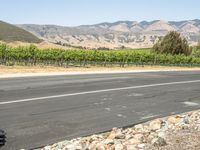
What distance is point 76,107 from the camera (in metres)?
15.4

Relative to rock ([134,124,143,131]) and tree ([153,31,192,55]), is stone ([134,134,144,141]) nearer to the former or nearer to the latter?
rock ([134,124,143,131])

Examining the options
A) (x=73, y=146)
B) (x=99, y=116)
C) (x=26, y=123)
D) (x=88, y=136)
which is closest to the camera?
(x=73, y=146)

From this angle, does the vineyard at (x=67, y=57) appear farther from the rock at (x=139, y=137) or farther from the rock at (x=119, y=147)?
the rock at (x=119, y=147)

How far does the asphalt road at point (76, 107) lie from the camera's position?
11.5m

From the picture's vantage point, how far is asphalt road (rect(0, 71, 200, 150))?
11.5m

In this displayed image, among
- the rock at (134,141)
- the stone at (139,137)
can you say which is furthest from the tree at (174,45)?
the rock at (134,141)

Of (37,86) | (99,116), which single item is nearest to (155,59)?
(37,86)

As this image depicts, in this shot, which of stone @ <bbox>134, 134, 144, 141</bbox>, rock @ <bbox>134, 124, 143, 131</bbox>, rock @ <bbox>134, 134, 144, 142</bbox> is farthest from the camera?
rock @ <bbox>134, 124, 143, 131</bbox>

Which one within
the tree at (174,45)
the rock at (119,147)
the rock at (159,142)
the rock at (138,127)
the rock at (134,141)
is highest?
the tree at (174,45)

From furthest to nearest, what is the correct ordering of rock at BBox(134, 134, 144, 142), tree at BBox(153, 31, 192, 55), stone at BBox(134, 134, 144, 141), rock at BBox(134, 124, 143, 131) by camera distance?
tree at BBox(153, 31, 192, 55) → rock at BBox(134, 124, 143, 131) → stone at BBox(134, 134, 144, 141) → rock at BBox(134, 134, 144, 142)

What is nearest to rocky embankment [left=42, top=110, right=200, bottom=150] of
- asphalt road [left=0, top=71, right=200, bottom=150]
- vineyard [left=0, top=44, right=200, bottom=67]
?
asphalt road [left=0, top=71, right=200, bottom=150]

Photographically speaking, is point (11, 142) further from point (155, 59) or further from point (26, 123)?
point (155, 59)

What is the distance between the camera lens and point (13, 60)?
47625 millimetres

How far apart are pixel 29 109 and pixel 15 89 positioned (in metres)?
5.45
